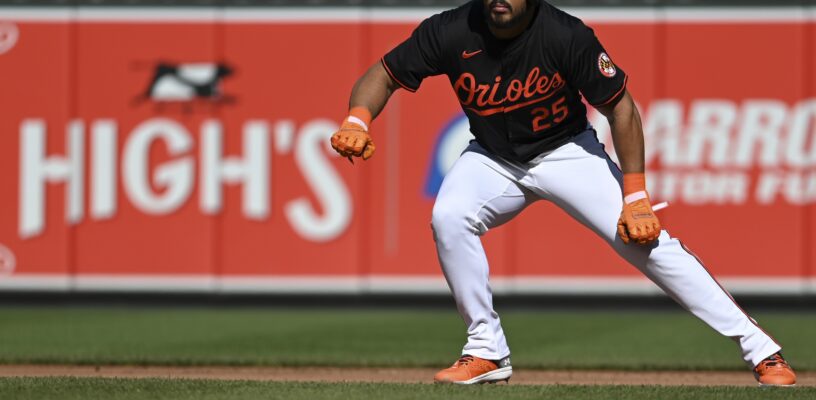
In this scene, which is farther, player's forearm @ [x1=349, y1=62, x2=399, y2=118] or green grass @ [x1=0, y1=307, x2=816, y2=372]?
green grass @ [x1=0, y1=307, x2=816, y2=372]

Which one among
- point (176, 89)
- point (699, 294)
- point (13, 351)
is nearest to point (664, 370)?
point (699, 294)

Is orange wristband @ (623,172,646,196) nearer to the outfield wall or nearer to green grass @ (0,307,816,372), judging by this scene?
green grass @ (0,307,816,372)

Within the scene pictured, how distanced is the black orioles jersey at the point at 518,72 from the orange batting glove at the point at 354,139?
0.91ft

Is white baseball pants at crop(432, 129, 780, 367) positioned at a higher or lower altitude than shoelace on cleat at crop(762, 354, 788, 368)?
higher

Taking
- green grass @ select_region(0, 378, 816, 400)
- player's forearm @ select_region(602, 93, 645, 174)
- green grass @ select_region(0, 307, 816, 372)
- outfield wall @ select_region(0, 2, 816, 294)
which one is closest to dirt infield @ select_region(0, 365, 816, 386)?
green grass @ select_region(0, 307, 816, 372)

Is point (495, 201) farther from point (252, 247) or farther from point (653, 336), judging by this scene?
point (252, 247)

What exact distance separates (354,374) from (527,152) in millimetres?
2029

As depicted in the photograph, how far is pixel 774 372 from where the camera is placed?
563 cm

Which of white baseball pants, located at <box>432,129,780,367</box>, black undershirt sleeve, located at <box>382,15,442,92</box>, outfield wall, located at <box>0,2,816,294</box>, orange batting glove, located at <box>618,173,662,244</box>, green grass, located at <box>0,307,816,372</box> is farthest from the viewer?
outfield wall, located at <box>0,2,816,294</box>

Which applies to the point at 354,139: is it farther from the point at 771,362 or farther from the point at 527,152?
the point at 771,362

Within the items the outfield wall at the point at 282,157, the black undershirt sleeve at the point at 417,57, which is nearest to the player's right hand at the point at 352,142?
the black undershirt sleeve at the point at 417,57

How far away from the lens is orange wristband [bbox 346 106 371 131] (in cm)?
571

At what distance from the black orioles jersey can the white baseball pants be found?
11 centimetres

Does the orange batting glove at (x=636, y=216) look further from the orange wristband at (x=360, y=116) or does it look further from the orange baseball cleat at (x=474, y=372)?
the orange wristband at (x=360, y=116)
